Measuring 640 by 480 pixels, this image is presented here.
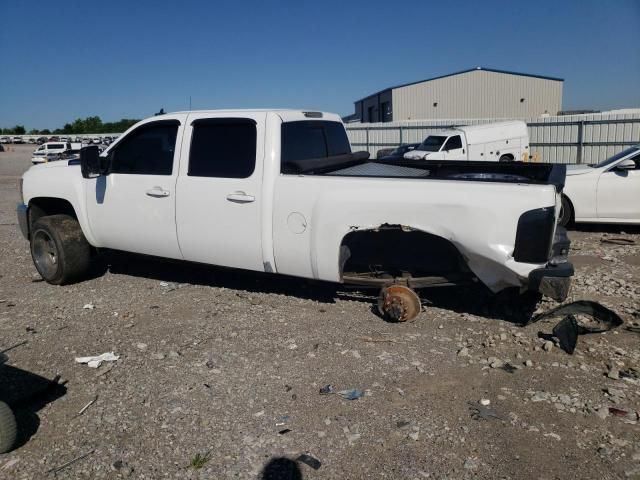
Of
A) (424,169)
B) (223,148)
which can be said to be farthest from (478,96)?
(223,148)

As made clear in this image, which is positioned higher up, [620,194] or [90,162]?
[90,162]

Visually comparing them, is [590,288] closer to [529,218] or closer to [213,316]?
[529,218]

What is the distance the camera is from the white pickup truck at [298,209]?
14.1 feet

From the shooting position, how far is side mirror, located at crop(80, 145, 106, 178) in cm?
584

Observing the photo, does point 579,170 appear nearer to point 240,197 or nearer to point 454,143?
point 240,197

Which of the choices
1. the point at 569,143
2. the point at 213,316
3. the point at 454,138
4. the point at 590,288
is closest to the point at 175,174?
the point at 213,316

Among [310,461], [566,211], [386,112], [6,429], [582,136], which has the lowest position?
[310,461]

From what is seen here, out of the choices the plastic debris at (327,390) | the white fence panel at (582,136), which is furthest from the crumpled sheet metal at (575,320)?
the white fence panel at (582,136)

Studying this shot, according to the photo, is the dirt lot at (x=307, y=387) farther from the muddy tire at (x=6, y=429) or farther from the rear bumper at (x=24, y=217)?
the rear bumper at (x=24, y=217)

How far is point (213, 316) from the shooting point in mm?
5398

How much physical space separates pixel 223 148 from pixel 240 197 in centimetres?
61

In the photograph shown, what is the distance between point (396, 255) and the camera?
5.12 metres

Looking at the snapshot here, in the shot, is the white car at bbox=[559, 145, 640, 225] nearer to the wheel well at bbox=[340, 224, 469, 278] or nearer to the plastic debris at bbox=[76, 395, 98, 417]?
the wheel well at bbox=[340, 224, 469, 278]

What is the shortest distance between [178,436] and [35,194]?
15.2ft
